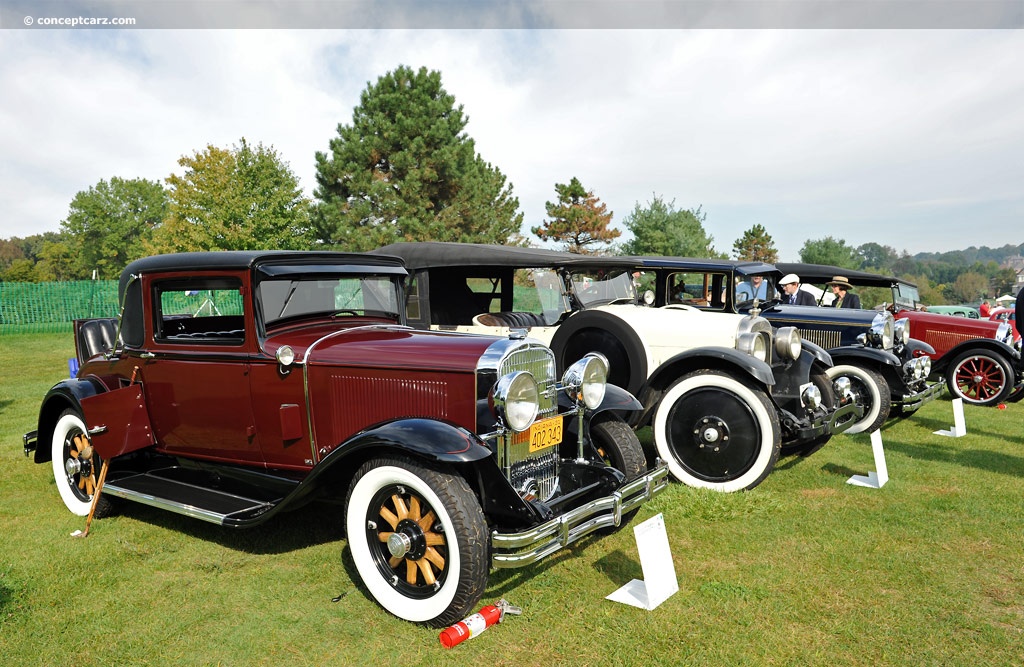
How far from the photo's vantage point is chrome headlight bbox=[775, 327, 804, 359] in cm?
595

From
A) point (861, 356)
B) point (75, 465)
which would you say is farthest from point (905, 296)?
point (75, 465)

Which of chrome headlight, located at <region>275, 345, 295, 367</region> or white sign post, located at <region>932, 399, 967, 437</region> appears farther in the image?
white sign post, located at <region>932, 399, 967, 437</region>

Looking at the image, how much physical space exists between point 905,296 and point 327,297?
400 inches

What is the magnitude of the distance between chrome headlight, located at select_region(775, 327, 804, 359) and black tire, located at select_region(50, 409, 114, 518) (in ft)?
18.5

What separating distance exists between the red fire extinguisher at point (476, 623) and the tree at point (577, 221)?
3913 cm

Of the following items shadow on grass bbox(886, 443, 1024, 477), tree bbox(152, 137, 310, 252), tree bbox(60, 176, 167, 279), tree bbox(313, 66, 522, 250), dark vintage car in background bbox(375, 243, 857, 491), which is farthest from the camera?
tree bbox(60, 176, 167, 279)

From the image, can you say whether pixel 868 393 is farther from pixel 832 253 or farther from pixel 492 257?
pixel 832 253

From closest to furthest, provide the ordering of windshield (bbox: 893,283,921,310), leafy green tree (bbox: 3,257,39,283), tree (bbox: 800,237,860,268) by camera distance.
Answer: windshield (bbox: 893,283,921,310) → tree (bbox: 800,237,860,268) → leafy green tree (bbox: 3,257,39,283)

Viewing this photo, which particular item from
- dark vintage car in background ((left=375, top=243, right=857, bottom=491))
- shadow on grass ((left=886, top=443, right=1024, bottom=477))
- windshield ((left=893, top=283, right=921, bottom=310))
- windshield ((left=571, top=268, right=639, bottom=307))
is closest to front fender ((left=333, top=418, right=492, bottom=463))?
dark vintage car in background ((left=375, top=243, right=857, bottom=491))

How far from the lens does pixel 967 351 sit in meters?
9.10

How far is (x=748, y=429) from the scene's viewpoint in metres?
5.11

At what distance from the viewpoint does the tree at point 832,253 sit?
1769 inches

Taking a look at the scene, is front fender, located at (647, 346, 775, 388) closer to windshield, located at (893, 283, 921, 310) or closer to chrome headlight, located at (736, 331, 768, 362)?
chrome headlight, located at (736, 331, 768, 362)

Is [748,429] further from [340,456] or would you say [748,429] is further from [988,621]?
[340,456]
